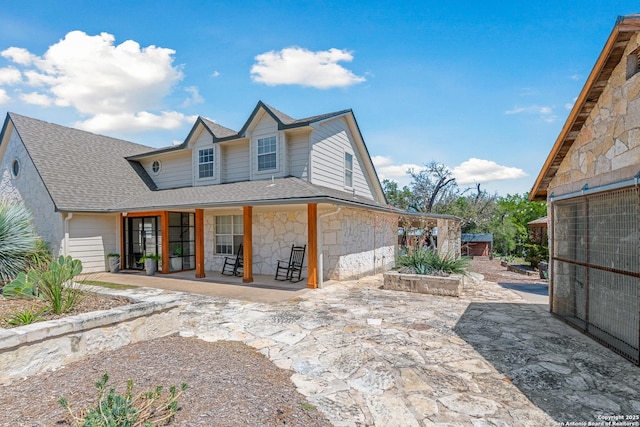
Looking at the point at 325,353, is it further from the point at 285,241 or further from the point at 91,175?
the point at 91,175

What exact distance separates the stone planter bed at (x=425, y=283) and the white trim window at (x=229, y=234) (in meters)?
5.85

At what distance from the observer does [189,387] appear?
3117 millimetres

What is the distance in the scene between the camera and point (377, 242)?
1356cm

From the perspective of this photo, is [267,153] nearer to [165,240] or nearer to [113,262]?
[165,240]

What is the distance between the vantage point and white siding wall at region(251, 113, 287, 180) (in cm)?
1150

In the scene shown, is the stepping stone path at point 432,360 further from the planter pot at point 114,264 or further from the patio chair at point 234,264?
the planter pot at point 114,264

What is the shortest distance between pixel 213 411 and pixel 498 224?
81.8 feet

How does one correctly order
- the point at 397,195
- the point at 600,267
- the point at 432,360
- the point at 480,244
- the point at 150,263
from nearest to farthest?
the point at 432,360 → the point at 600,267 → the point at 150,263 → the point at 480,244 → the point at 397,195

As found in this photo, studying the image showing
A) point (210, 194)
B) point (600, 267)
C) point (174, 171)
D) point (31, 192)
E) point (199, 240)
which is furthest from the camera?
point (174, 171)

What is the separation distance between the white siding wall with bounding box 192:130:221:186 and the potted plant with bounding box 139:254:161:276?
11.3 ft

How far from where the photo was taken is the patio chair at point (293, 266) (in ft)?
34.7

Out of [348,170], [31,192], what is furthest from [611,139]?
[31,192]

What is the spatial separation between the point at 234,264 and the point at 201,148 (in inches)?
205

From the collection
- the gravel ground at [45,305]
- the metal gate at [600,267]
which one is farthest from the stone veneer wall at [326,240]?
the metal gate at [600,267]
